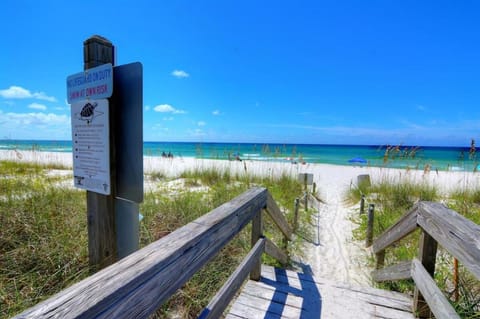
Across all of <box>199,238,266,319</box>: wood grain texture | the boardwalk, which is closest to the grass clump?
<box>199,238,266,319</box>: wood grain texture

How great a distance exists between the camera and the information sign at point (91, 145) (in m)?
1.27

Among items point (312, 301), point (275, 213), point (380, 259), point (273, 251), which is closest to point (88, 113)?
point (275, 213)

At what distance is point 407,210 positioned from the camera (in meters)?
4.53

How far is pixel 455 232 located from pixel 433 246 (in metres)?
0.54

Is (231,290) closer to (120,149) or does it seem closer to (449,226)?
(120,149)

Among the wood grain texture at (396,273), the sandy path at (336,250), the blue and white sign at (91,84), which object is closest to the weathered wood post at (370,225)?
the sandy path at (336,250)

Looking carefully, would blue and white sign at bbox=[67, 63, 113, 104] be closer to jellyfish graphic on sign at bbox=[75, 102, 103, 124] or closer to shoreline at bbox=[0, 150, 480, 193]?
jellyfish graphic on sign at bbox=[75, 102, 103, 124]

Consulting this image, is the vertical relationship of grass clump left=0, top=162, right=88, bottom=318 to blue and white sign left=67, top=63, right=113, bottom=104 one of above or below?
below

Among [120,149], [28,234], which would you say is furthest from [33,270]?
[120,149]

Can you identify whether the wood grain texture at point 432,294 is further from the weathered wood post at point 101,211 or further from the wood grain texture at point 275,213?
the weathered wood post at point 101,211

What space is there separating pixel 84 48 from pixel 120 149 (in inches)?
25.2

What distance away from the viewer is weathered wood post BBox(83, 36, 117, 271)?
4.33ft

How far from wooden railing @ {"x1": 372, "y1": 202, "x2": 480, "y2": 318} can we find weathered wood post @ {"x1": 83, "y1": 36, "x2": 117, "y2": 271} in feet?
6.23

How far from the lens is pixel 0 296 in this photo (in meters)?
1.46
